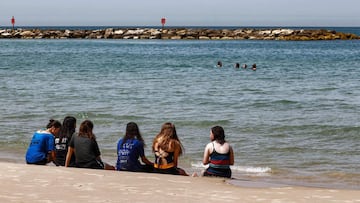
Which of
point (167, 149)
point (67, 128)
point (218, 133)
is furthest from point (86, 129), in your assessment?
point (218, 133)

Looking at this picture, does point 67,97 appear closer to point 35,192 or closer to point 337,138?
point 337,138

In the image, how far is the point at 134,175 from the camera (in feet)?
33.3

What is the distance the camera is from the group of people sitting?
10430 millimetres

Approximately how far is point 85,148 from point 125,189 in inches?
70.1

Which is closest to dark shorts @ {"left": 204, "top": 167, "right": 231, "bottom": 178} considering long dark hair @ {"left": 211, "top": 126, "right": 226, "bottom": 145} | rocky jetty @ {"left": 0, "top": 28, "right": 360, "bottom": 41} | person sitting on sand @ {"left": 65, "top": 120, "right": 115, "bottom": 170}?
long dark hair @ {"left": 211, "top": 126, "right": 226, "bottom": 145}

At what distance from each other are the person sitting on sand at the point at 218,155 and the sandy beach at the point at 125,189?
0.28 meters

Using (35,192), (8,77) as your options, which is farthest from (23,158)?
(8,77)

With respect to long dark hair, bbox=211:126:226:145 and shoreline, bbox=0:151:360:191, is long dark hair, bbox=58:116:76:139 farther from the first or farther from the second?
long dark hair, bbox=211:126:226:145

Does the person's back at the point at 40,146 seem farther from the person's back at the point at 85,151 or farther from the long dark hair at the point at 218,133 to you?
the long dark hair at the point at 218,133

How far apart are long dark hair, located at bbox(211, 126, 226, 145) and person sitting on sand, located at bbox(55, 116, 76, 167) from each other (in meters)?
2.44

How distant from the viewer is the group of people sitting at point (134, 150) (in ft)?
34.2

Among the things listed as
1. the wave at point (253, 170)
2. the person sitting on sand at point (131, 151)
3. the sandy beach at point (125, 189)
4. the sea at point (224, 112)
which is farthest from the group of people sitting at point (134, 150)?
the wave at point (253, 170)

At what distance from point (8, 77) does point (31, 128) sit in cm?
1873

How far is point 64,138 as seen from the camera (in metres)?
11.0
